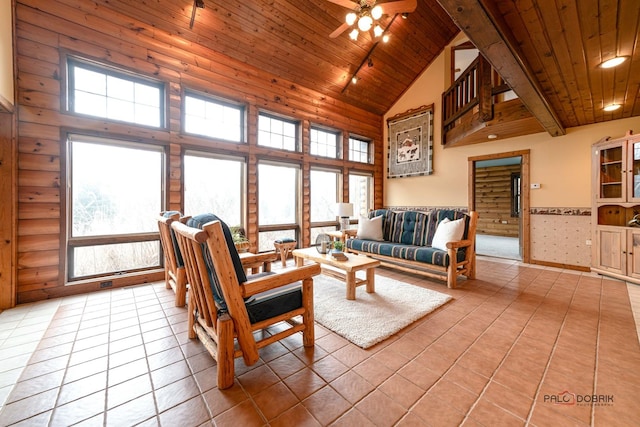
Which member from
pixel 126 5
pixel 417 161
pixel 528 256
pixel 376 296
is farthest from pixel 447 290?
pixel 126 5

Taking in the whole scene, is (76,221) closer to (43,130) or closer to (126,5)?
(43,130)

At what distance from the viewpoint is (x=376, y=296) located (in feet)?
9.11

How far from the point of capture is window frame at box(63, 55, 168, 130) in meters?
2.87

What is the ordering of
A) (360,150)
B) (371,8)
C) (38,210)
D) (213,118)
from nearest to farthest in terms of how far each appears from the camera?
(38,210)
(371,8)
(213,118)
(360,150)

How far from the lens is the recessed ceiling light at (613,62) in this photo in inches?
85.9

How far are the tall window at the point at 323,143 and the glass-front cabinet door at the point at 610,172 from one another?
4274mm

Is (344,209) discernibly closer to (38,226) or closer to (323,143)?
(323,143)

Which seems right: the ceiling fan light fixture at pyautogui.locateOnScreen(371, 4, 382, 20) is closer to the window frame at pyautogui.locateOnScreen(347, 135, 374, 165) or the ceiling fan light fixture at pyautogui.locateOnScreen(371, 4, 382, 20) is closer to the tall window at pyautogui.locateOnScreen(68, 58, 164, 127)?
the tall window at pyautogui.locateOnScreen(68, 58, 164, 127)

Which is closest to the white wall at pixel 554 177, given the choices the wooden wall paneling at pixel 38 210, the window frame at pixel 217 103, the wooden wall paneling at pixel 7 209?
the window frame at pixel 217 103

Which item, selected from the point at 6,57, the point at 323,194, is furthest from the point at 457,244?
the point at 6,57

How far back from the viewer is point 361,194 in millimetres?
6250

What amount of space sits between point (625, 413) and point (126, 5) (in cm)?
558

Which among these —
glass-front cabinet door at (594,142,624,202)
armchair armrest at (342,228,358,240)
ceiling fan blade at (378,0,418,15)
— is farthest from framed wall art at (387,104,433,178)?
ceiling fan blade at (378,0,418,15)

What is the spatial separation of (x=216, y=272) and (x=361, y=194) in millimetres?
5259
